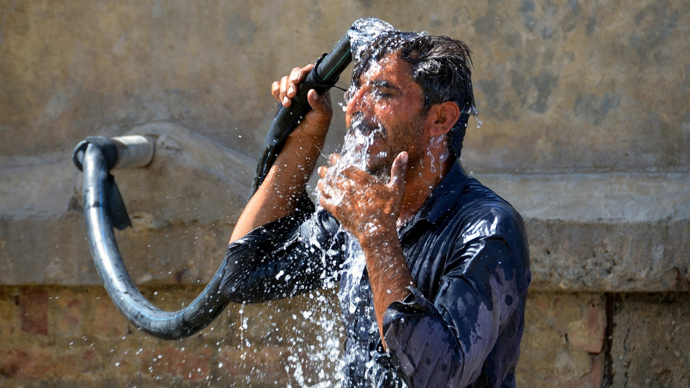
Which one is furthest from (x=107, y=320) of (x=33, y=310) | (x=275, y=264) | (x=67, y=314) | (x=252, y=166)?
(x=275, y=264)

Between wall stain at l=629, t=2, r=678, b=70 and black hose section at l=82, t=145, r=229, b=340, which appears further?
wall stain at l=629, t=2, r=678, b=70

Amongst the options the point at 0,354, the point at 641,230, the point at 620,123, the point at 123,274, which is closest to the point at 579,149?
the point at 620,123

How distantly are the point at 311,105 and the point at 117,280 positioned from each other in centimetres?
105

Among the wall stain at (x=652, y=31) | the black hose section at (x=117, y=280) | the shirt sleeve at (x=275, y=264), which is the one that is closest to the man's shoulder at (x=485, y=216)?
the shirt sleeve at (x=275, y=264)

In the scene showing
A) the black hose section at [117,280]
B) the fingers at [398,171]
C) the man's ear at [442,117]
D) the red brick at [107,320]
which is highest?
the man's ear at [442,117]

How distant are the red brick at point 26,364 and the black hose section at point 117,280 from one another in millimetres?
904

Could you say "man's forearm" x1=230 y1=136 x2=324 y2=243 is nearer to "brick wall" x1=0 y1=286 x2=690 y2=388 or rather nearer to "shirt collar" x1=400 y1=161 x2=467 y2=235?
"shirt collar" x1=400 y1=161 x2=467 y2=235

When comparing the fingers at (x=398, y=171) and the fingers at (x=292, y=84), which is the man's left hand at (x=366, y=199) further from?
the fingers at (x=292, y=84)

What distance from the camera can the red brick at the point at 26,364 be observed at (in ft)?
11.1

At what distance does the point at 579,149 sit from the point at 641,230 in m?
0.42

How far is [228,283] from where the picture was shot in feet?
6.85

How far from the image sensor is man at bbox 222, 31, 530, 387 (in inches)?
55.6

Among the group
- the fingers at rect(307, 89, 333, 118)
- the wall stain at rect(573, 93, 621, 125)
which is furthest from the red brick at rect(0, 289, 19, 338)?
the wall stain at rect(573, 93, 621, 125)

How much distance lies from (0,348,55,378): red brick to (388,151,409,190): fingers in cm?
241
